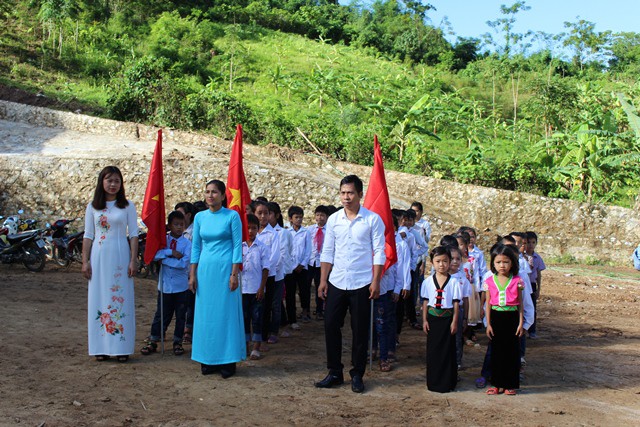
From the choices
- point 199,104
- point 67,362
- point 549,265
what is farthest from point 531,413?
point 199,104

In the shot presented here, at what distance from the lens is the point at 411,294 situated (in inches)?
357

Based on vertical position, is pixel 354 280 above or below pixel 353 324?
above

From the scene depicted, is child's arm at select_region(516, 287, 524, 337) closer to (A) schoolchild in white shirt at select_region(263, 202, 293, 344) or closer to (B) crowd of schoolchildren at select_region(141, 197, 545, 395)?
(B) crowd of schoolchildren at select_region(141, 197, 545, 395)

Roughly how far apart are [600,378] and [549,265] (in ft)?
28.8

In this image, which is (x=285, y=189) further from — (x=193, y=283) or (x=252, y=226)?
(x=193, y=283)

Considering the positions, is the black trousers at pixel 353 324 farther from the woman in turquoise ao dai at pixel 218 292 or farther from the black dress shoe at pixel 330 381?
the woman in turquoise ao dai at pixel 218 292

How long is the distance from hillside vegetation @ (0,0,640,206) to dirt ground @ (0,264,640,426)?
10995 mm

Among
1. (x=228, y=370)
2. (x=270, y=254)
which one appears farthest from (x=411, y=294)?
(x=228, y=370)

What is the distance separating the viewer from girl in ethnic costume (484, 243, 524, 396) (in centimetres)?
587

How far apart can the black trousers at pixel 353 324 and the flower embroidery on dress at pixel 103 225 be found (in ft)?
7.28

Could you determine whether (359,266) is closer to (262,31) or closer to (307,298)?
(307,298)

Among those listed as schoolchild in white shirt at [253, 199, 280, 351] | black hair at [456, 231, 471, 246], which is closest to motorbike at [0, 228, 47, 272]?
schoolchild in white shirt at [253, 199, 280, 351]

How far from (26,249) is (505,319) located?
830cm

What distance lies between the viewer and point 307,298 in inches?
368
